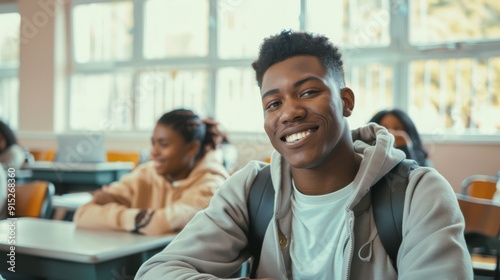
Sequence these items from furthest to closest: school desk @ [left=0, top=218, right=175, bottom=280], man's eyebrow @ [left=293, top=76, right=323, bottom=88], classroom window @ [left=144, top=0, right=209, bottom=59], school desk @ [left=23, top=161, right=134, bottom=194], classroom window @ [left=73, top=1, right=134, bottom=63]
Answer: classroom window @ [left=73, top=1, right=134, bottom=63] → classroom window @ [left=144, top=0, right=209, bottom=59] → school desk @ [left=23, top=161, right=134, bottom=194] → school desk @ [left=0, top=218, right=175, bottom=280] → man's eyebrow @ [left=293, top=76, right=323, bottom=88]

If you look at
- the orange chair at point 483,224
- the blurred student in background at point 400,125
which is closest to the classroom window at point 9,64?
the blurred student in background at point 400,125

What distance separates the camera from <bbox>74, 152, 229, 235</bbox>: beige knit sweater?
235 centimetres

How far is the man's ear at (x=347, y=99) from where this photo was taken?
143cm

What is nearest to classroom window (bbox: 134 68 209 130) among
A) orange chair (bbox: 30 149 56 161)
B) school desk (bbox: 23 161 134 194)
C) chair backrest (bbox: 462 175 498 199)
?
orange chair (bbox: 30 149 56 161)

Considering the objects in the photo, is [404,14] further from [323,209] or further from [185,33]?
[323,209]

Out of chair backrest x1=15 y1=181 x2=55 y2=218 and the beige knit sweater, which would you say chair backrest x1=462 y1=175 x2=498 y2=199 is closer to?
the beige knit sweater

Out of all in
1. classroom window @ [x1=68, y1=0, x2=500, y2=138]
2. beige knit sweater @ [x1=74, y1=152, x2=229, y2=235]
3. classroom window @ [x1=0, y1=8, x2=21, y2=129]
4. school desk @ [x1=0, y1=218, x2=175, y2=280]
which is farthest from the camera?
classroom window @ [x1=0, y1=8, x2=21, y2=129]

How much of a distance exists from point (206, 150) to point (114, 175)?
9.28 feet

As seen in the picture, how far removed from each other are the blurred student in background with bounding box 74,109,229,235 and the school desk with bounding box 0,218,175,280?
28 cm

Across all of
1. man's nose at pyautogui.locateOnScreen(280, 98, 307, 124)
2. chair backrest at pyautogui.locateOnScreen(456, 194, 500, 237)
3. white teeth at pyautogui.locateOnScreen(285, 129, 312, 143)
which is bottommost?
chair backrest at pyautogui.locateOnScreen(456, 194, 500, 237)

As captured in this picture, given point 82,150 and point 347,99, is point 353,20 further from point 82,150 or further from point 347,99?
point 347,99

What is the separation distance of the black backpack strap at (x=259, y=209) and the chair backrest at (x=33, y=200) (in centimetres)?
162

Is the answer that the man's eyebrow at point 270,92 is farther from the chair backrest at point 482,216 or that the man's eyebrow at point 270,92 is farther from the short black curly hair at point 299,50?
the chair backrest at point 482,216

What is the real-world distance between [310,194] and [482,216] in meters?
0.98
